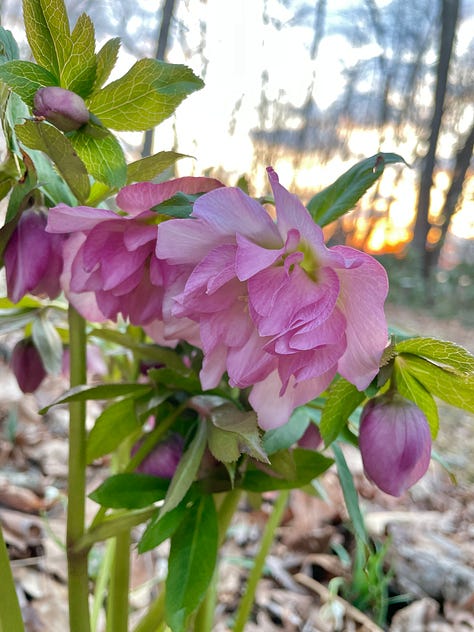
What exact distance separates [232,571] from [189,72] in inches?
33.2

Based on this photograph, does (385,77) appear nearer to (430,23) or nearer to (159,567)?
(430,23)

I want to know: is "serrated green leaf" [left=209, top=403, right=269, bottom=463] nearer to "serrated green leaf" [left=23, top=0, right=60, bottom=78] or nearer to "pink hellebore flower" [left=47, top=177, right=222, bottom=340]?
"pink hellebore flower" [left=47, top=177, right=222, bottom=340]

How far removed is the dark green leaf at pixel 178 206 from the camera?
0.92ft

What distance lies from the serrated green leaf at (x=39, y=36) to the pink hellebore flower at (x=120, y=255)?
0.26 feet

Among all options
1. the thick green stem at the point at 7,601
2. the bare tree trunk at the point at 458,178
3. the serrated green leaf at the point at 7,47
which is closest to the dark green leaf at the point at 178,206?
the serrated green leaf at the point at 7,47

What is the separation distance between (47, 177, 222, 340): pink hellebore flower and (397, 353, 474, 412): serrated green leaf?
0.13 meters

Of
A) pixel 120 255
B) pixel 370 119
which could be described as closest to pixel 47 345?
pixel 120 255

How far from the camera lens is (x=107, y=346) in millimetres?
572

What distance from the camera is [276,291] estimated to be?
26 centimetres

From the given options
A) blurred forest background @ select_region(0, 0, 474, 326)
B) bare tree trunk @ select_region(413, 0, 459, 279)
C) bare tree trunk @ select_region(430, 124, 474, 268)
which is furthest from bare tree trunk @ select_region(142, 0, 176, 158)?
bare tree trunk @ select_region(430, 124, 474, 268)

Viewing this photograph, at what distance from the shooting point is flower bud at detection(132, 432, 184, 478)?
1.24 ft

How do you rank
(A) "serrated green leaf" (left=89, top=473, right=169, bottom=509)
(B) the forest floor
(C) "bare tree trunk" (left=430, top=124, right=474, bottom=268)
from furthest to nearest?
1. (C) "bare tree trunk" (left=430, top=124, right=474, bottom=268)
2. (B) the forest floor
3. (A) "serrated green leaf" (left=89, top=473, right=169, bottom=509)

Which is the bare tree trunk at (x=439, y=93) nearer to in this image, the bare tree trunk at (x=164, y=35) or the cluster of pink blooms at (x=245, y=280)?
the bare tree trunk at (x=164, y=35)

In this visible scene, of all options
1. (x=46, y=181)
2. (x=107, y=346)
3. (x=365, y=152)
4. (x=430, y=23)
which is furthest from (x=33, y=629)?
(x=430, y=23)
